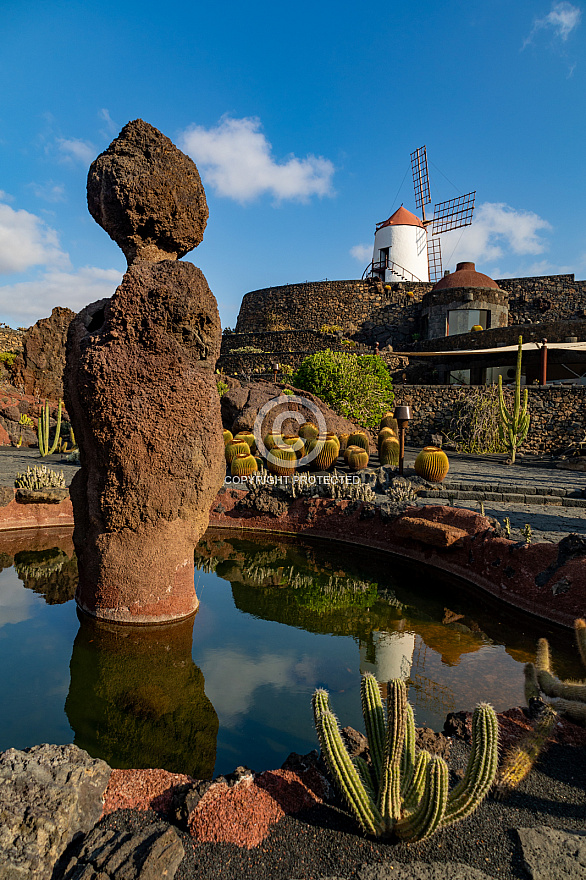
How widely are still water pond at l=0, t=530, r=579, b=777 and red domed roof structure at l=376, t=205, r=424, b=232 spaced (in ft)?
105

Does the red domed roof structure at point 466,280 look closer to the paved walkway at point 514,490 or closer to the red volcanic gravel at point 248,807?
the paved walkway at point 514,490

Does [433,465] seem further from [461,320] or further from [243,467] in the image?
[461,320]

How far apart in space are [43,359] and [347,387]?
1176 cm

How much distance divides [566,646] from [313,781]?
272 cm

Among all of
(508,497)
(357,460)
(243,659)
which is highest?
(357,460)

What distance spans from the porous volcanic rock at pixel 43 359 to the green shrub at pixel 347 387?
9.71m

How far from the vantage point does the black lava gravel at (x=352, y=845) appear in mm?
1885

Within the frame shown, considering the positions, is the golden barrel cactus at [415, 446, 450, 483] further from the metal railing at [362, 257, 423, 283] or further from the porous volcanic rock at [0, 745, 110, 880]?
the metal railing at [362, 257, 423, 283]

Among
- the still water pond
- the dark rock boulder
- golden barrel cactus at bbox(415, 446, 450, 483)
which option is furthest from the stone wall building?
the dark rock boulder

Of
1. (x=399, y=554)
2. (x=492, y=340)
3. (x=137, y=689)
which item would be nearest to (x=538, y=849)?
(x=137, y=689)

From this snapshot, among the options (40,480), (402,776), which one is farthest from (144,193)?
(40,480)

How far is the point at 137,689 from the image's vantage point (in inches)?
133

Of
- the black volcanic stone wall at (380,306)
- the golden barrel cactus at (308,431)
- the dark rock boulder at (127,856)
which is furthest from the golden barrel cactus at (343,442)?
the black volcanic stone wall at (380,306)

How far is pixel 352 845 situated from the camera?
6.58 feet
